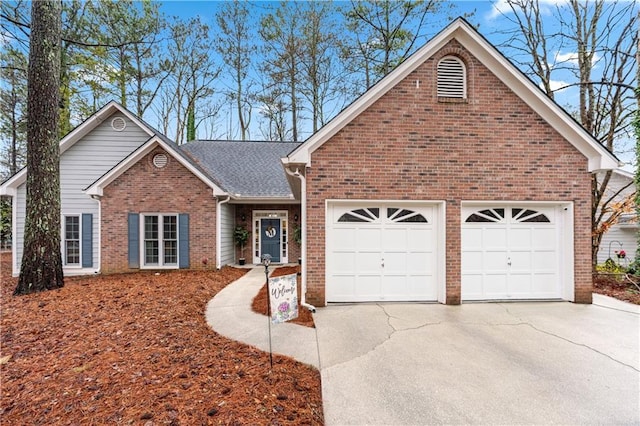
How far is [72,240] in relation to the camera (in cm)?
1074

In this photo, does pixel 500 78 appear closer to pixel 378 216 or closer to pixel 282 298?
pixel 378 216

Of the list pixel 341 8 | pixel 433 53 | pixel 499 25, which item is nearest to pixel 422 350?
pixel 433 53

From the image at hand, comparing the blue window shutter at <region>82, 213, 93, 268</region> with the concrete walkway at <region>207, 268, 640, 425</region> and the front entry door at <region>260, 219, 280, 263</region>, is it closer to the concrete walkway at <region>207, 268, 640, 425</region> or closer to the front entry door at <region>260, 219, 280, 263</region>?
the front entry door at <region>260, 219, 280, 263</region>

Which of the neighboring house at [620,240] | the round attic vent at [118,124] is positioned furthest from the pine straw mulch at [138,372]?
the neighboring house at [620,240]

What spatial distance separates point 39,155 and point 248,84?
50.4 ft

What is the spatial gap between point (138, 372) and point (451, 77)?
25.6ft

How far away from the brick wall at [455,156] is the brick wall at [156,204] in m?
5.92

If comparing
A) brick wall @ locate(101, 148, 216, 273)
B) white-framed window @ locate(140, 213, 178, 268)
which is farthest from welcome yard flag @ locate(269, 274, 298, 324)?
white-framed window @ locate(140, 213, 178, 268)

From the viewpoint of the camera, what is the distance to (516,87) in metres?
6.52

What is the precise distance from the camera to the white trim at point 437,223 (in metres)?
6.42

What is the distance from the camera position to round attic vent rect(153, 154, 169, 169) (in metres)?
10.4

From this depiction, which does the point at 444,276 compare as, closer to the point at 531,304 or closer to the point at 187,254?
the point at 531,304

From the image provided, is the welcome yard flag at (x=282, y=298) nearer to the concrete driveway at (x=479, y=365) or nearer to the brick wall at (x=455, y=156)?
the concrete driveway at (x=479, y=365)

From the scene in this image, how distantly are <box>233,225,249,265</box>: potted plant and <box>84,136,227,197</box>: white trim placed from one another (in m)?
2.50
